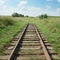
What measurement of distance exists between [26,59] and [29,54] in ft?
2.33

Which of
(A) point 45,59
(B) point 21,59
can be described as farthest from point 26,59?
(A) point 45,59

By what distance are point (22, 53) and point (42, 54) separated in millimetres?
770

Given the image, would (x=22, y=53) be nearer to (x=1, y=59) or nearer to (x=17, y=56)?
(x=17, y=56)

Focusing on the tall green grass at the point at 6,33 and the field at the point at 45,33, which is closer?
the field at the point at 45,33

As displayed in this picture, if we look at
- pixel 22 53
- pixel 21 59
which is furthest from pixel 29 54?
pixel 21 59

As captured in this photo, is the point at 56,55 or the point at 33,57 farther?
the point at 56,55

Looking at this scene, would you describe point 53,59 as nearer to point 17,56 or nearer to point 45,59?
point 45,59

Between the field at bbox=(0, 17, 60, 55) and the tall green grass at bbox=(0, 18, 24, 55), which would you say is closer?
the field at bbox=(0, 17, 60, 55)

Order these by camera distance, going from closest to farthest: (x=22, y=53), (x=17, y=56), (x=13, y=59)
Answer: (x=13, y=59), (x=17, y=56), (x=22, y=53)

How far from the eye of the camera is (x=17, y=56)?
657cm

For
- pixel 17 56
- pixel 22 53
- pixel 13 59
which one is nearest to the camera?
pixel 13 59

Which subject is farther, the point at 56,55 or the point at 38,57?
the point at 56,55

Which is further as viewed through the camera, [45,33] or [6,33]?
[45,33]

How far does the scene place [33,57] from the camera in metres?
6.42
